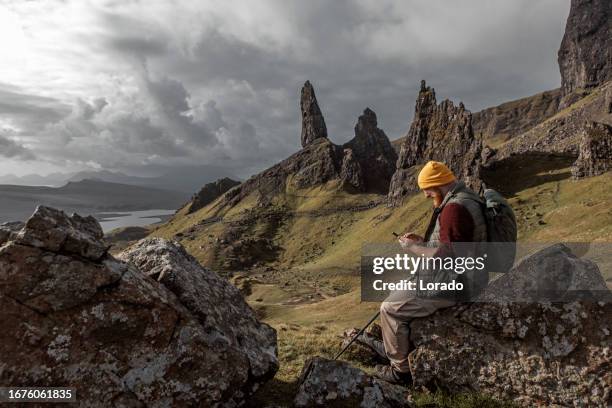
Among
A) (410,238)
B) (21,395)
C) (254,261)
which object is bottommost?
(254,261)

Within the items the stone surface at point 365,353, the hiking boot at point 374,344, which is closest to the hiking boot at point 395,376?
the hiking boot at point 374,344

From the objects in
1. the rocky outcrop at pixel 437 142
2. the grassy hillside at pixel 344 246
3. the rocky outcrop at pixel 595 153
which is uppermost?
the rocky outcrop at pixel 437 142

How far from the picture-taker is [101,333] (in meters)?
7.97

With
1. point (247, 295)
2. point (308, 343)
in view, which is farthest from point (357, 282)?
point (308, 343)

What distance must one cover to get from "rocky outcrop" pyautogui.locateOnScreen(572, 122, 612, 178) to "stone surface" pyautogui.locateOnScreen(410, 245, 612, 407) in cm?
9882

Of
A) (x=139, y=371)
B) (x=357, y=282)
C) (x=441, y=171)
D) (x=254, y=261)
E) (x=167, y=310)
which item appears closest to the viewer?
(x=139, y=371)

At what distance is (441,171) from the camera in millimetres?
10188

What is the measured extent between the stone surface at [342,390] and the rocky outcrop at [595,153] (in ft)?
337

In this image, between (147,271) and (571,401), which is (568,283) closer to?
(571,401)

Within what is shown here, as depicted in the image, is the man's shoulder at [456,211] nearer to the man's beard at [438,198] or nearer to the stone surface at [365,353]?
the man's beard at [438,198]

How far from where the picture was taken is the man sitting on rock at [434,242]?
9414mm

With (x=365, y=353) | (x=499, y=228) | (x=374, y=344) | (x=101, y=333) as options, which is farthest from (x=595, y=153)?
(x=101, y=333)

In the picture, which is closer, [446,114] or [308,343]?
[308,343]

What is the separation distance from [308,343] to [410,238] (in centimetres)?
873
